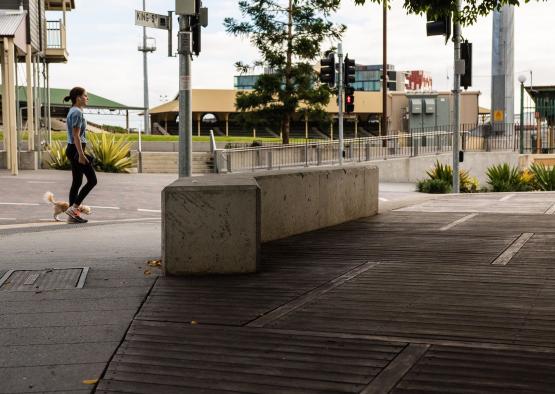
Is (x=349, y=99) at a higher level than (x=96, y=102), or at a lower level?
lower

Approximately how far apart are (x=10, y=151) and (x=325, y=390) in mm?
21454

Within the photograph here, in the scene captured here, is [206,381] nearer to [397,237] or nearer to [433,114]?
[397,237]

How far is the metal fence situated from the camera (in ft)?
102

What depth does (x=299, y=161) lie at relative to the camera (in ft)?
104

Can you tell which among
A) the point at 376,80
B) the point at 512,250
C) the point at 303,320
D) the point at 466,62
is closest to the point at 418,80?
the point at 376,80

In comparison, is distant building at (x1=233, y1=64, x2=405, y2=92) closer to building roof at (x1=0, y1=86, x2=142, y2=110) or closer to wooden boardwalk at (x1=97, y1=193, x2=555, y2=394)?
building roof at (x1=0, y1=86, x2=142, y2=110)

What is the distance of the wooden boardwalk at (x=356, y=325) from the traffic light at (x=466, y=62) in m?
11.7

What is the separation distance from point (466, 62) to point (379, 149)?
1168cm

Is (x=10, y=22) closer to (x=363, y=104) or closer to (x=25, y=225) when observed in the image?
(x=25, y=225)

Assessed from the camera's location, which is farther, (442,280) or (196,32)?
(196,32)

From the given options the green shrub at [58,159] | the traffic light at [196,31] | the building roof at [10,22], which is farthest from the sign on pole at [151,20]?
the green shrub at [58,159]

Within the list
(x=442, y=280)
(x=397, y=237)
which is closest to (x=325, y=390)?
(x=442, y=280)

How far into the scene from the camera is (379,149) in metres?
31.5

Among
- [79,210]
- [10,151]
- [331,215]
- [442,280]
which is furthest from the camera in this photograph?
[10,151]
